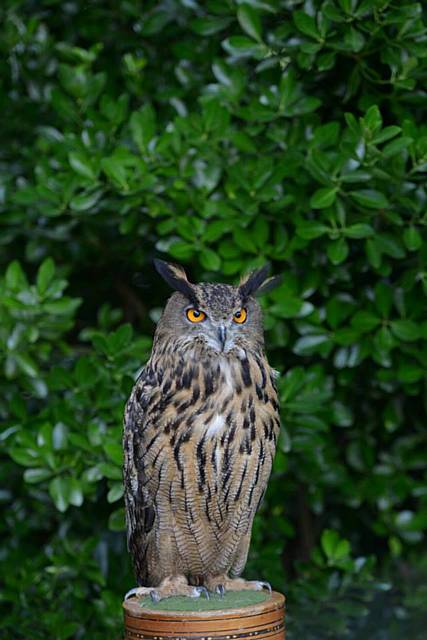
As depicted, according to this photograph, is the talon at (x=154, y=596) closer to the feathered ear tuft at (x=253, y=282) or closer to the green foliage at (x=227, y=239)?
the green foliage at (x=227, y=239)

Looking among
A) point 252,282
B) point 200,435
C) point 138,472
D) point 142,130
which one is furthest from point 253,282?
point 142,130

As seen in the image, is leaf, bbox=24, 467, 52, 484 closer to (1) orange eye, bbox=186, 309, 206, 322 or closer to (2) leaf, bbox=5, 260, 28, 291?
(2) leaf, bbox=5, 260, 28, 291

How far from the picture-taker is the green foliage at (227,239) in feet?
9.42

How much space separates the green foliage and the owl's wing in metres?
0.43

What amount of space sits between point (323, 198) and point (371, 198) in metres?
0.15

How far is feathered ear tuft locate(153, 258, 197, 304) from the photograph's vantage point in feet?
7.09

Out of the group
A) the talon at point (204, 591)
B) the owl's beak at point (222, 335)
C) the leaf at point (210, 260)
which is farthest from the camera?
the leaf at point (210, 260)

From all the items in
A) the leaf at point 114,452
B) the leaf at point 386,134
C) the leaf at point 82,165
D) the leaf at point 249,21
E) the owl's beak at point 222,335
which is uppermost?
the leaf at point 249,21

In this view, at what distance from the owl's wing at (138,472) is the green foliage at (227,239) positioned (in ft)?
1.42

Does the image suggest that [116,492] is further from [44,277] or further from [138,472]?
[44,277]

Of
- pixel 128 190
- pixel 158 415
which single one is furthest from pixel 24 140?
pixel 158 415

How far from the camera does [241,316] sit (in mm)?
2158

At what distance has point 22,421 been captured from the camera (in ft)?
10.2

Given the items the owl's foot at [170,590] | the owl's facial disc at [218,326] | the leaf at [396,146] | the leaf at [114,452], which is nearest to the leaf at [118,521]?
the leaf at [114,452]
